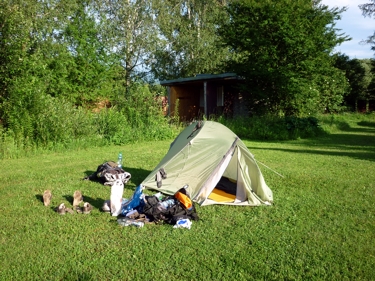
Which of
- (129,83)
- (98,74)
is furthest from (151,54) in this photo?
(98,74)

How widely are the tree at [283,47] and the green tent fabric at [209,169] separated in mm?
10218

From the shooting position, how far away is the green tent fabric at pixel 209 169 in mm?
6176

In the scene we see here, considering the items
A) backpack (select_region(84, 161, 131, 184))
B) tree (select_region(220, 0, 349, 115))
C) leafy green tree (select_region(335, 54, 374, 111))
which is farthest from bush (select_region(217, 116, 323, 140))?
leafy green tree (select_region(335, 54, 374, 111))

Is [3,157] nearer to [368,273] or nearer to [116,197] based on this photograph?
[116,197]

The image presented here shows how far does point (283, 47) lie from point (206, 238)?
13647 mm

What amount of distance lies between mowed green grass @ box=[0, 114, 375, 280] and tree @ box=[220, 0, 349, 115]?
30.5 feet

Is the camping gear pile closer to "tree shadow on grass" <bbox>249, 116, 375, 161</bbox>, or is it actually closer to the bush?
"tree shadow on grass" <bbox>249, 116, 375, 161</bbox>

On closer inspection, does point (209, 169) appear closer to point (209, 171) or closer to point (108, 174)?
point (209, 171)

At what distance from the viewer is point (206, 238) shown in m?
4.60

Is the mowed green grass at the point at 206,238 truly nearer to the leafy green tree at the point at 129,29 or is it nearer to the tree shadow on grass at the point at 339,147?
the tree shadow on grass at the point at 339,147

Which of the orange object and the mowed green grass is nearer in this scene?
the mowed green grass

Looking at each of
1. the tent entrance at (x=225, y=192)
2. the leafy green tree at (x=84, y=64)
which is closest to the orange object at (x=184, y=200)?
the tent entrance at (x=225, y=192)

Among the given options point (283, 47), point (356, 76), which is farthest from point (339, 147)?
point (356, 76)

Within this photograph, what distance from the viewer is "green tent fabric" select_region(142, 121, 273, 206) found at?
6.18 meters
